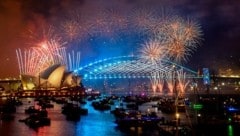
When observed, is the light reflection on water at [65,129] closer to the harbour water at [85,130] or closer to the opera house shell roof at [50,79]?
the harbour water at [85,130]

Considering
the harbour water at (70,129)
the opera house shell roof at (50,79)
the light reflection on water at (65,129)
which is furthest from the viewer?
the opera house shell roof at (50,79)

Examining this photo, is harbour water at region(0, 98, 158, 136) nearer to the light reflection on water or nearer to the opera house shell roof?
the light reflection on water

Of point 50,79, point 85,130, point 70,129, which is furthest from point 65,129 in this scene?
point 50,79

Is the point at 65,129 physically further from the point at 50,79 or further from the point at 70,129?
the point at 50,79

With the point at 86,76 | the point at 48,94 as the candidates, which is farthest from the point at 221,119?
the point at 86,76

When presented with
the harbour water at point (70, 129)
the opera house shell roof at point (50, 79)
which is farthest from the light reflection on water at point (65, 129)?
the opera house shell roof at point (50, 79)

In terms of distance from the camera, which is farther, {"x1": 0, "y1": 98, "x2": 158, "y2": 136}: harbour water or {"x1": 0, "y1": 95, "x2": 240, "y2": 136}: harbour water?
{"x1": 0, "y1": 98, "x2": 158, "y2": 136}: harbour water

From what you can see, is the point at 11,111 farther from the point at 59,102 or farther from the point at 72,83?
the point at 72,83

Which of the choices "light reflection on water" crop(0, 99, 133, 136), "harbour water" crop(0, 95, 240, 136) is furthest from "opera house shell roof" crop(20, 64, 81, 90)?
"harbour water" crop(0, 95, 240, 136)
